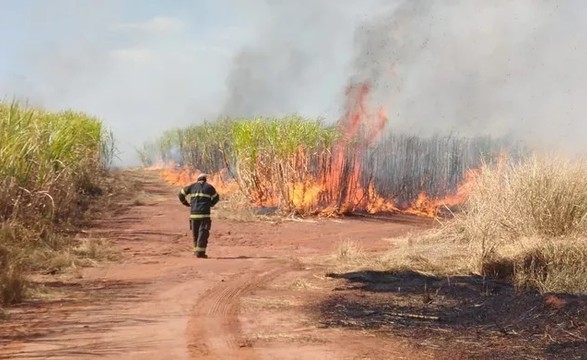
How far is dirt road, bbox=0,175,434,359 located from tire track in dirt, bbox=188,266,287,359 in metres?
0.01

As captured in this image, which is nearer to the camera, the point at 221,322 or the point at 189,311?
the point at 221,322

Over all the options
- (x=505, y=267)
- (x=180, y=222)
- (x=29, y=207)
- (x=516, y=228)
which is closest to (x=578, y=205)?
(x=516, y=228)

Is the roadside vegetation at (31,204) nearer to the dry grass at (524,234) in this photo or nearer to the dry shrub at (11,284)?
the dry shrub at (11,284)

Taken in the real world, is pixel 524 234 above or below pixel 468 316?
above

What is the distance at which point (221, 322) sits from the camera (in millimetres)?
7672

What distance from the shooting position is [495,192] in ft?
40.3

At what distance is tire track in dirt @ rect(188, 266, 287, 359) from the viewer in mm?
6441

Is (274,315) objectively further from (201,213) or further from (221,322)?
(201,213)

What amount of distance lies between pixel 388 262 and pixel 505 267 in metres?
2.14

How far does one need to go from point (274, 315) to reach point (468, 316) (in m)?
2.26

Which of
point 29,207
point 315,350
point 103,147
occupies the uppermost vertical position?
point 103,147

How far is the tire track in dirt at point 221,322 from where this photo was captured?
21.1 feet

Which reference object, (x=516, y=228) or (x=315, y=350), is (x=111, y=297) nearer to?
(x=315, y=350)

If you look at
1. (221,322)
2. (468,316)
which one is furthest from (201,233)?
(468,316)
